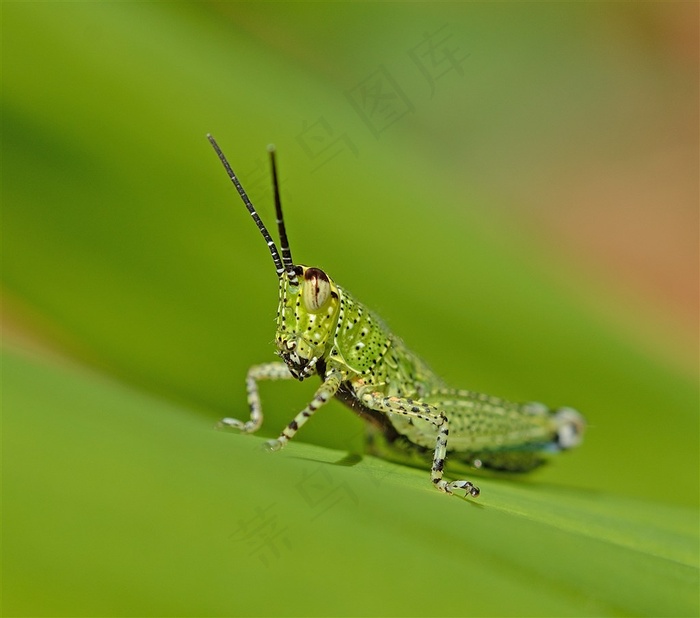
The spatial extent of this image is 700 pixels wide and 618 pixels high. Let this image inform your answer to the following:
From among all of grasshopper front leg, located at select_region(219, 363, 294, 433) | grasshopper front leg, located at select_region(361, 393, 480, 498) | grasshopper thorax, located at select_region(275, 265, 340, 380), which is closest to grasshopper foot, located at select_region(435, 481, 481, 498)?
grasshopper front leg, located at select_region(361, 393, 480, 498)

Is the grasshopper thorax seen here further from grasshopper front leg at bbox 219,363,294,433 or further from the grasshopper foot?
the grasshopper foot

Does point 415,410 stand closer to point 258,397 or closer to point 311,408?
point 311,408

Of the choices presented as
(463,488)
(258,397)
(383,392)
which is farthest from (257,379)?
(463,488)

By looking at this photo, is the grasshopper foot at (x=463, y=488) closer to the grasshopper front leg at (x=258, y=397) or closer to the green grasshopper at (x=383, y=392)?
the green grasshopper at (x=383, y=392)

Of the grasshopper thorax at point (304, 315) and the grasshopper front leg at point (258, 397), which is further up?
the grasshopper thorax at point (304, 315)

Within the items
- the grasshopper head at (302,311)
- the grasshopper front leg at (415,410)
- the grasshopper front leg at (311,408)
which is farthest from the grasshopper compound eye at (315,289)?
the grasshopper front leg at (415,410)

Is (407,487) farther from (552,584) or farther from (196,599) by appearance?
(196,599)

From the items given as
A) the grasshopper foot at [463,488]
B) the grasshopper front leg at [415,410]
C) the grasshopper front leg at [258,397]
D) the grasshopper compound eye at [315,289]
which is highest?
the grasshopper compound eye at [315,289]
